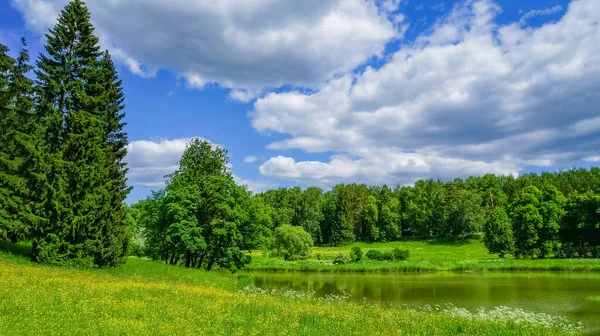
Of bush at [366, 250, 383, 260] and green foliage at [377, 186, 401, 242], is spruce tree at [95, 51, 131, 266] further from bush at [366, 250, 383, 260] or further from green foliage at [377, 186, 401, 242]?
green foliage at [377, 186, 401, 242]

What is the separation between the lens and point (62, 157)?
31.4 meters

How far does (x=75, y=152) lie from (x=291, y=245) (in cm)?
5401

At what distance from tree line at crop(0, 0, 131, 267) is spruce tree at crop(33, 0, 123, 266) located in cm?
7

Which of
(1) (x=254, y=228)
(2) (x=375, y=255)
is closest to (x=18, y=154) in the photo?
(1) (x=254, y=228)

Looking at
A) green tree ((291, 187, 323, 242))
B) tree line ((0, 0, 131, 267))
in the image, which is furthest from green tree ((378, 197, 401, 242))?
tree line ((0, 0, 131, 267))

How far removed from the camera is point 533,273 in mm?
53750

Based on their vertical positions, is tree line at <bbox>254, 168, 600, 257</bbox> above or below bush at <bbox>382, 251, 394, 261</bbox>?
above

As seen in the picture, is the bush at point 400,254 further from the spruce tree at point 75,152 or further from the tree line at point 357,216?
the spruce tree at point 75,152

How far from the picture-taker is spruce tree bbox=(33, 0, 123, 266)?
29.9m

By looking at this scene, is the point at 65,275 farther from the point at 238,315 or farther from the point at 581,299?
the point at 581,299

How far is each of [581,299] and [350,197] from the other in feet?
349

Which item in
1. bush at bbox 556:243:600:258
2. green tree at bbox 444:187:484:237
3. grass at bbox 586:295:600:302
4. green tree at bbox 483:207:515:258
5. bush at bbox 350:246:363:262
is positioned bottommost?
grass at bbox 586:295:600:302

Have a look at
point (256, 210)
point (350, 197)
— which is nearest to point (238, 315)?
point (256, 210)

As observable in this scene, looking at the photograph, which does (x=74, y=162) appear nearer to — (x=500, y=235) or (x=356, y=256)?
(x=356, y=256)
